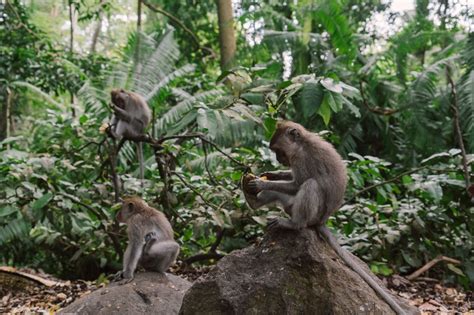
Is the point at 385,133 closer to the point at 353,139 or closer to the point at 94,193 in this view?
the point at 353,139

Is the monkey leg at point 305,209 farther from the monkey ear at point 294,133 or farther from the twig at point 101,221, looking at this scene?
the twig at point 101,221

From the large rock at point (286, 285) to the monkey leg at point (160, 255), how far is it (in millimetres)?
1287

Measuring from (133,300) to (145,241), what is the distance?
808mm

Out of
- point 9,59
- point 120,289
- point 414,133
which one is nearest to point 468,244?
point 414,133

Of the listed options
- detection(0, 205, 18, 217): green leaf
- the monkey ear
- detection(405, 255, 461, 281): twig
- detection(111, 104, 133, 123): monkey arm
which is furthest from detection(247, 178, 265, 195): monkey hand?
detection(111, 104, 133, 123): monkey arm

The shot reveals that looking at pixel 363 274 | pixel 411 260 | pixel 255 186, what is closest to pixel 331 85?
pixel 255 186

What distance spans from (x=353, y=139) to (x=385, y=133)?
616 millimetres

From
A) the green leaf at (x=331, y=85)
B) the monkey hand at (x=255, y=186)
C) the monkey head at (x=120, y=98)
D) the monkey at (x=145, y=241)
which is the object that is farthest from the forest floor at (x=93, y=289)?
the monkey head at (x=120, y=98)

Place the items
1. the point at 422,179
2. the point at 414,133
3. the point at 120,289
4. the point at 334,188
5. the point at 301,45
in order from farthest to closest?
the point at 301,45
the point at 414,133
the point at 422,179
the point at 120,289
the point at 334,188

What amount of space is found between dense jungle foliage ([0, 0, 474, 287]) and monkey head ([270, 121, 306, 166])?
297 millimetres

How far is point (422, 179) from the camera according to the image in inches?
285

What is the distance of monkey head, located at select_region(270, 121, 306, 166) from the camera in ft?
14.6

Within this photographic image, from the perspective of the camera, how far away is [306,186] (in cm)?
428

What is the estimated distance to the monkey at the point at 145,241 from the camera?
212 inches
